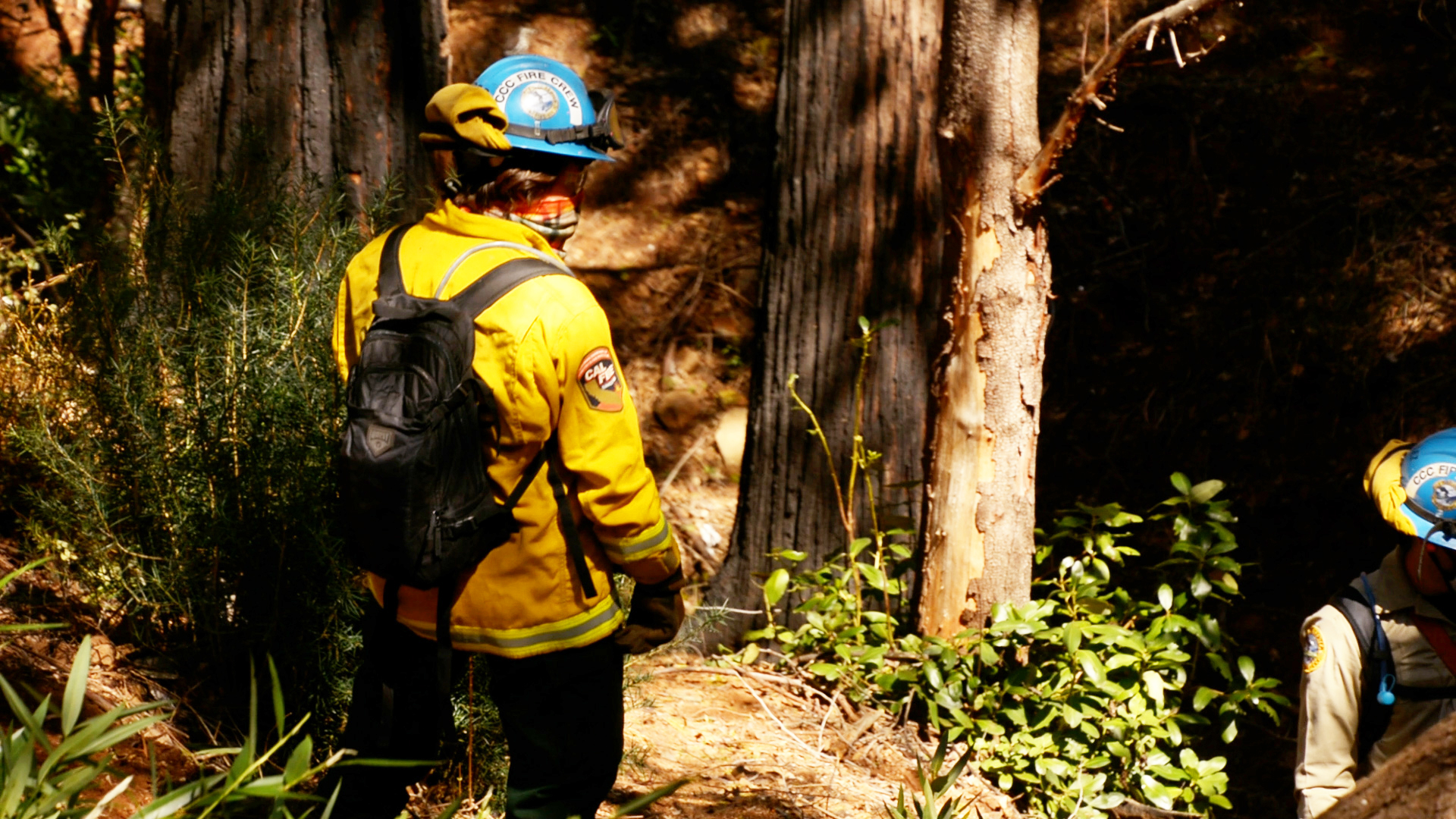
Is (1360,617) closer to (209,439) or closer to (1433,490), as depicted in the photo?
(1433,490)

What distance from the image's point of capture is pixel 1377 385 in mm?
6297

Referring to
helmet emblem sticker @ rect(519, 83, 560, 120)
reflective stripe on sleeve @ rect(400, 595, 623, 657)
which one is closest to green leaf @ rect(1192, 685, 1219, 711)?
reflective stripe on sleeve @ rect(400, 595, 623, 657)

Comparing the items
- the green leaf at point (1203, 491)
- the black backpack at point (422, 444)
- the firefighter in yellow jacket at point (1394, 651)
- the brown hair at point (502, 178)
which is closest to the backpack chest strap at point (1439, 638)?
the firefighter in yellow jacket at point (1394, 651)

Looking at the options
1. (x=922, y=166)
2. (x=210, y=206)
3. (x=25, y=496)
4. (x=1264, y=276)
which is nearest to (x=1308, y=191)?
(x=1264, y=276)

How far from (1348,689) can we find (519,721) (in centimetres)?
206

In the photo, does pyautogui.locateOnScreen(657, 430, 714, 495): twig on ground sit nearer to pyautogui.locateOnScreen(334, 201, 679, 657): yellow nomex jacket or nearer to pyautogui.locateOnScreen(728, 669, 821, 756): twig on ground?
pyautogui.locateOnScreen(728, 669, 821, 756): twig on ground

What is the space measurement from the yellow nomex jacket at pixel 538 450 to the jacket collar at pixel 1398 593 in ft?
6.10

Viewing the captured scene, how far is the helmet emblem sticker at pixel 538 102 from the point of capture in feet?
8.51

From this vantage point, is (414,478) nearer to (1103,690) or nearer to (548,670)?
(548,670)

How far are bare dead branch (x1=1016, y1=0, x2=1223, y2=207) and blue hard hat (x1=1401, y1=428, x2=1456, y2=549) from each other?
1555mm

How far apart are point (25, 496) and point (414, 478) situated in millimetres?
2201

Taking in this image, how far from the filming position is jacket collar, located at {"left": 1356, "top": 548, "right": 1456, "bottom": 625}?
2.91 metres

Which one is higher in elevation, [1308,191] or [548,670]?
[1308,191]

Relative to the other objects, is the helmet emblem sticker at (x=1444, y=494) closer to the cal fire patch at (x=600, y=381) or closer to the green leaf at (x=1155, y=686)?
the green leaf at (x=1155, y=686)
